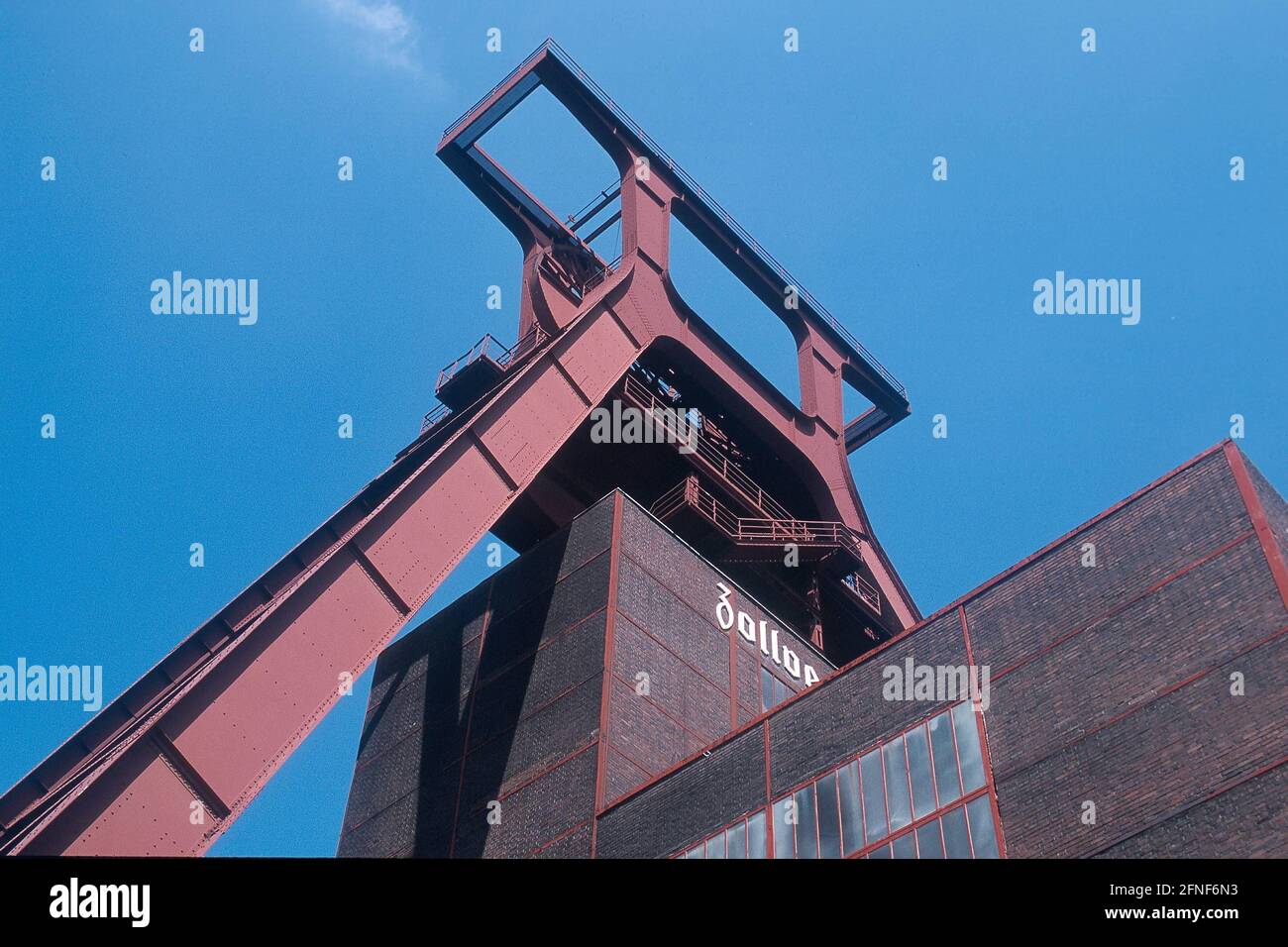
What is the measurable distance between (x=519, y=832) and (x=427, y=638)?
6.37 meters

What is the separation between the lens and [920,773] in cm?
1742

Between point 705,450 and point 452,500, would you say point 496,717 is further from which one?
point 705,450

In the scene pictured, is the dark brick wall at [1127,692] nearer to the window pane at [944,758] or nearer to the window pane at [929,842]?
the window pane at [944,758]

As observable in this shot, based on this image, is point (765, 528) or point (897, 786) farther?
point (765, 528)

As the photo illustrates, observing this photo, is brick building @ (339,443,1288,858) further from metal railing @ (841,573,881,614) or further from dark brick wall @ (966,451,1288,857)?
metal railing @ (841,573,881,614)

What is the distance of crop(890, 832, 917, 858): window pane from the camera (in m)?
16.9

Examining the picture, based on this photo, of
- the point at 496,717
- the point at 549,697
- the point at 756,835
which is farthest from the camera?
the point at 496,717

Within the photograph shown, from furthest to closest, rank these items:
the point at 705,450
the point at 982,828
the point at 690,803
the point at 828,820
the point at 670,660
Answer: the point at 705,450
the point at 670,660
the point at 690,803
the point at 828,820
the point at 982,828

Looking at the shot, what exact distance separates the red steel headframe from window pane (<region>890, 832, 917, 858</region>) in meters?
6.59

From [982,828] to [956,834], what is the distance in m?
0.39

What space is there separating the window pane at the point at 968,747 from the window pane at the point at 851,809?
1606mm

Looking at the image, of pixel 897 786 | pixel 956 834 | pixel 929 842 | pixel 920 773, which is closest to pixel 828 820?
pixel 897 786
